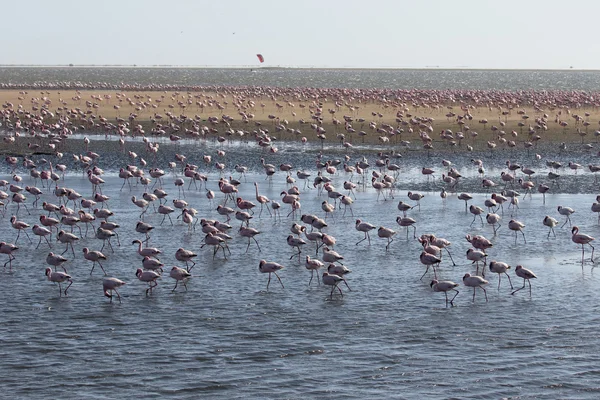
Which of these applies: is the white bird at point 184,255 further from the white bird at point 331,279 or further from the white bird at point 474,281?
the white bird at point 474,281

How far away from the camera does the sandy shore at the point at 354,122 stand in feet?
129

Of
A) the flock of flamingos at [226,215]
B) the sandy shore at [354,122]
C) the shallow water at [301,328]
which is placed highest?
the sandy shore at [354,122]

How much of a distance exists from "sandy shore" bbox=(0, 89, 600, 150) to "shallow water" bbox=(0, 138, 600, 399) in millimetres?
17192

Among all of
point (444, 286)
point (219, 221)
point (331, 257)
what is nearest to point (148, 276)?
point (331, 257)

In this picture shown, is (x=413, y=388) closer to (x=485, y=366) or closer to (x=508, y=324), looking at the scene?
(x=485, y=366)

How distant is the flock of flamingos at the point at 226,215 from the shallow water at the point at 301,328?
1.04 feet

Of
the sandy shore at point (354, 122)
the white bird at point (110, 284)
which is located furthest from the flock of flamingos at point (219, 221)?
the sandy shore at point (354, 122)

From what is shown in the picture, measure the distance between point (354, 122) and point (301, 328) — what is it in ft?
105

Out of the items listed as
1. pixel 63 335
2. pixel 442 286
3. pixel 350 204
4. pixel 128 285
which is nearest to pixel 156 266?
pixel 128 285

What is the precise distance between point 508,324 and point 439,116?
1412 inches

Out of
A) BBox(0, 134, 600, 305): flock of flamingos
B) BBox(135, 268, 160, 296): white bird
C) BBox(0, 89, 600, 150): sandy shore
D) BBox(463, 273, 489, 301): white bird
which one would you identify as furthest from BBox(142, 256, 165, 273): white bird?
BBox(0, 89, 600, 150): sandy shore

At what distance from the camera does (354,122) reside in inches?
1795

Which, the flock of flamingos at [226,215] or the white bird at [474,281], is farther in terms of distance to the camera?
the flock of flamingos at [226,215]

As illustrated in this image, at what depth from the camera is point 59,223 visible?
22.5 metres
